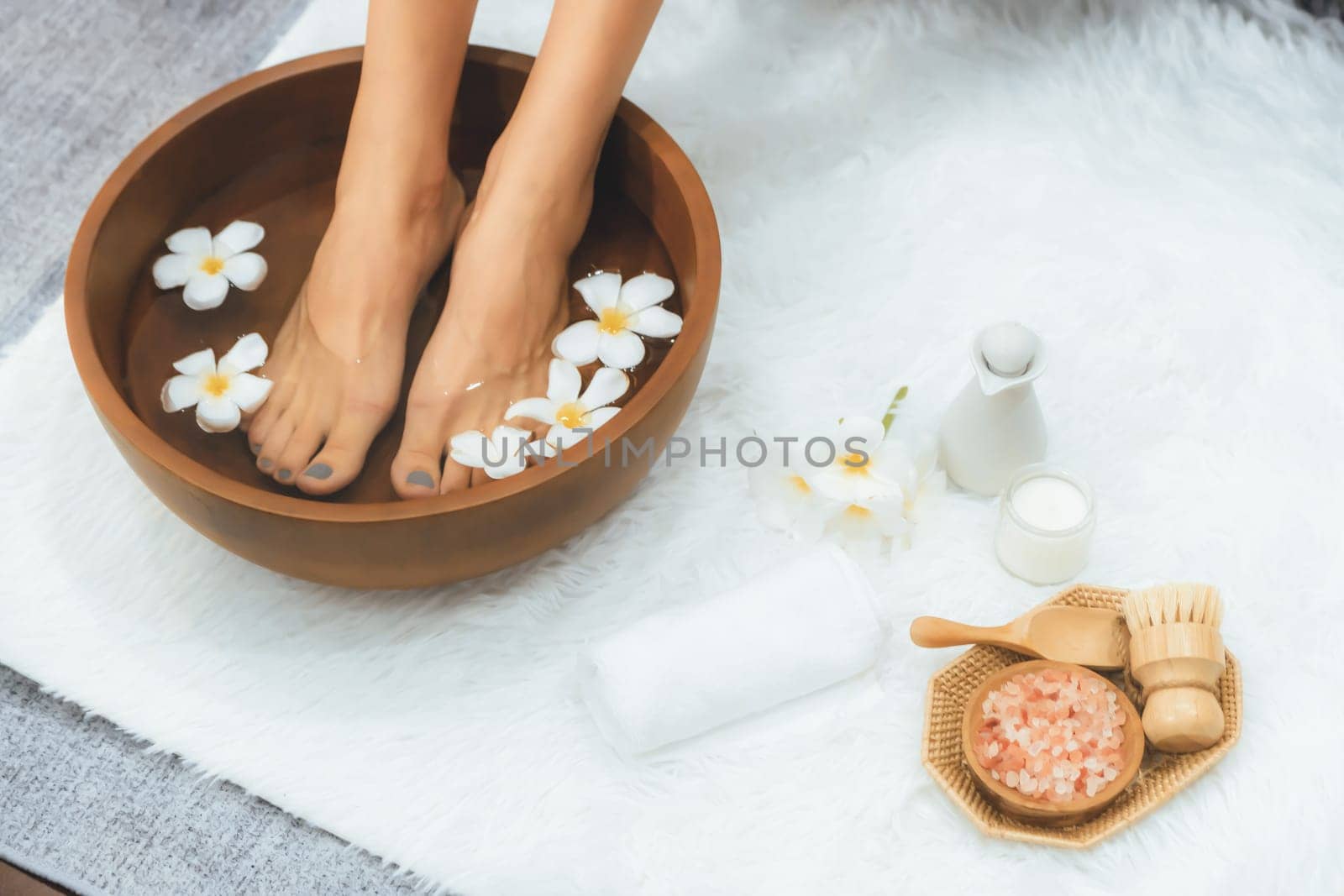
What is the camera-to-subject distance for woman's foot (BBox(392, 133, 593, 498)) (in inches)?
39.9

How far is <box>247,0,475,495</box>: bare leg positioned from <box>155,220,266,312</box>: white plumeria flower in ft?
0.17

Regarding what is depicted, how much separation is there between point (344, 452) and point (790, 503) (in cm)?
34

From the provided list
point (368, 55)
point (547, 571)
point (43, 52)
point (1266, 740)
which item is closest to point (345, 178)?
point (368, 55)

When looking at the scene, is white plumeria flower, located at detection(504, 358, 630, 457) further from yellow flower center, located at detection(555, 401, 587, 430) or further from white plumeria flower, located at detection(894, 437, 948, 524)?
white plumeria flower, located at detection(894, 437, 948, 524)

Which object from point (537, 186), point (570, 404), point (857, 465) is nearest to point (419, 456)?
point (570, 404)

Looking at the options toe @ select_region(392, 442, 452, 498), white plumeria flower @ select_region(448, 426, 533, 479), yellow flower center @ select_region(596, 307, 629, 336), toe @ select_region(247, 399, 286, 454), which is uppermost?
yellow flower center @ select_region(596, 307, 629, 336)

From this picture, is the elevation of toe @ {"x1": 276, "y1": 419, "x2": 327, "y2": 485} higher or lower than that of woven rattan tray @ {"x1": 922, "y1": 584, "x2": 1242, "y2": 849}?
lower

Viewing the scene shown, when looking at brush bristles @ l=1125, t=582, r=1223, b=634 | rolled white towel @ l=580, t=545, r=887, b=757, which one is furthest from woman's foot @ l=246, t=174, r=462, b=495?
brush bristles @ l=1125, t=582, r=1223, b=634

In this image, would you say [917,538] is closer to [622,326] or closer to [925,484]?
[925,484]

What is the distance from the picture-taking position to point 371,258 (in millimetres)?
1043

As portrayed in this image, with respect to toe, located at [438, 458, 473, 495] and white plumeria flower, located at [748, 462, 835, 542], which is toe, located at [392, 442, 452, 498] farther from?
white plumeria flower, located at [748, 462, 835, 542]

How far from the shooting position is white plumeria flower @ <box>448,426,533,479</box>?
3.22 feet

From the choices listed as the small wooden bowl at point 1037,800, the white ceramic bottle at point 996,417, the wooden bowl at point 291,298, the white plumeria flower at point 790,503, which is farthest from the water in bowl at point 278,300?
the small wooden bowl at point 1037,800

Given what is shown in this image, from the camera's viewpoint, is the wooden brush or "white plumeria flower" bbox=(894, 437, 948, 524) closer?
the wooden brush
